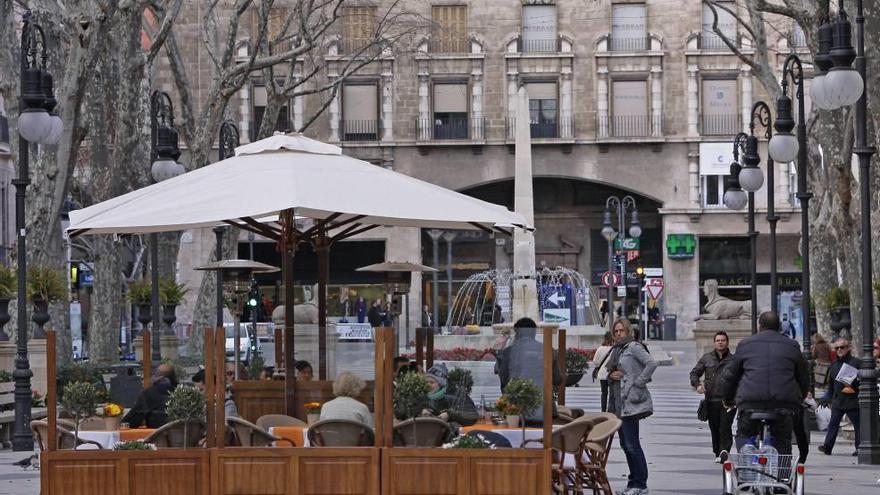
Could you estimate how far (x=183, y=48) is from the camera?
64875 mm

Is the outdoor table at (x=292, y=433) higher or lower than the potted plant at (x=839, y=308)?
lower

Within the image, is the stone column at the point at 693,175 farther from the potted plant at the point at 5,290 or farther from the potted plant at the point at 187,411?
the potted plant at the point at 187,411

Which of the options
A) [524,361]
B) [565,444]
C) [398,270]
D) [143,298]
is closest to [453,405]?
[524,361]

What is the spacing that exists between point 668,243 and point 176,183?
50.9 m

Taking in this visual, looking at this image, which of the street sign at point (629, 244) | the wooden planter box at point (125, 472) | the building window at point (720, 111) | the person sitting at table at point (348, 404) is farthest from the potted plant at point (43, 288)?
the building window at point (720, 111)

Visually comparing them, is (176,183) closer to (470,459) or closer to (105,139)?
(470,459)

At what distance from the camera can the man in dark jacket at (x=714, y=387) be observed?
18.5 m

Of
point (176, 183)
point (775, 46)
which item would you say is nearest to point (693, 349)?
point (775, 46)

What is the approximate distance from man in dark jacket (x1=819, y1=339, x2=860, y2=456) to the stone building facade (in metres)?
42.3

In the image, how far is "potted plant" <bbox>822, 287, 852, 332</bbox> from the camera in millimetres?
27578

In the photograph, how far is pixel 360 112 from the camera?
214ft

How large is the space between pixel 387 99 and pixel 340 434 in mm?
52582

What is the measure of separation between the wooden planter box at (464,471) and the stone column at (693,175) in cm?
5248

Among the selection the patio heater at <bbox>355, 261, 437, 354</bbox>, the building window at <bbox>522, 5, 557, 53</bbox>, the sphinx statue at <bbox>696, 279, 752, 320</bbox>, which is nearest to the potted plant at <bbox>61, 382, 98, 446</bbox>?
the patio heater at <bbox>355, 261, 437, 354</bbox>
